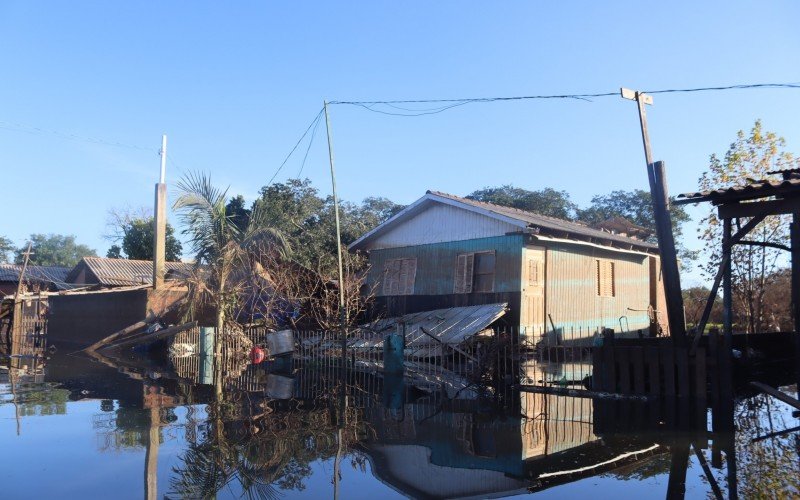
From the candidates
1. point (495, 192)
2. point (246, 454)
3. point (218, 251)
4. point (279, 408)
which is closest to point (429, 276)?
point (218, 251)

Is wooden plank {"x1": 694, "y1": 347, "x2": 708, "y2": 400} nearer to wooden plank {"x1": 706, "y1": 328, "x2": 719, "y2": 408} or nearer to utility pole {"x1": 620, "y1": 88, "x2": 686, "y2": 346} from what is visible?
wooden plank {"x1": 706, "y1": 328, "x2": 719, "y2": 408}

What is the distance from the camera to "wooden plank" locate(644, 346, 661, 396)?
11.4 m

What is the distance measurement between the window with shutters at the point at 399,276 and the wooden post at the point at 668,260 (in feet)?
39.0

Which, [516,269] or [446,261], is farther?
[446,261]

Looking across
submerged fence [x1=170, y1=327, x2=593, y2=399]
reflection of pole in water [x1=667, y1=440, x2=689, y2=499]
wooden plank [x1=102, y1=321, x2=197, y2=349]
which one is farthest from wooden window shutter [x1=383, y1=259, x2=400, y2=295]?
reflection of pole in water [x1=667, y1=440, x2=689, y2=499]

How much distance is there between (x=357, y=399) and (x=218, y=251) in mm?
9567

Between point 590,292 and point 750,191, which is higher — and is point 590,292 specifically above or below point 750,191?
below

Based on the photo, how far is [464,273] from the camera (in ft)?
69.3

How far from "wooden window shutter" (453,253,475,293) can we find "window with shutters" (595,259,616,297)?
4.90m

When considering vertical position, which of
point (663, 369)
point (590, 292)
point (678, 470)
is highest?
point (590, 292)

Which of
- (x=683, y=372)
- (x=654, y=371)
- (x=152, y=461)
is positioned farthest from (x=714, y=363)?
(x=152, y=461)

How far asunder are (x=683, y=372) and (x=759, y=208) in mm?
3025

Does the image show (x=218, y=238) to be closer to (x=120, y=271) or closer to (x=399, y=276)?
(x=399, y=276)

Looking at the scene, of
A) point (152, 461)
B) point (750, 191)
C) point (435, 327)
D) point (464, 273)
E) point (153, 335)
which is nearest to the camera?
point (152, 461)
